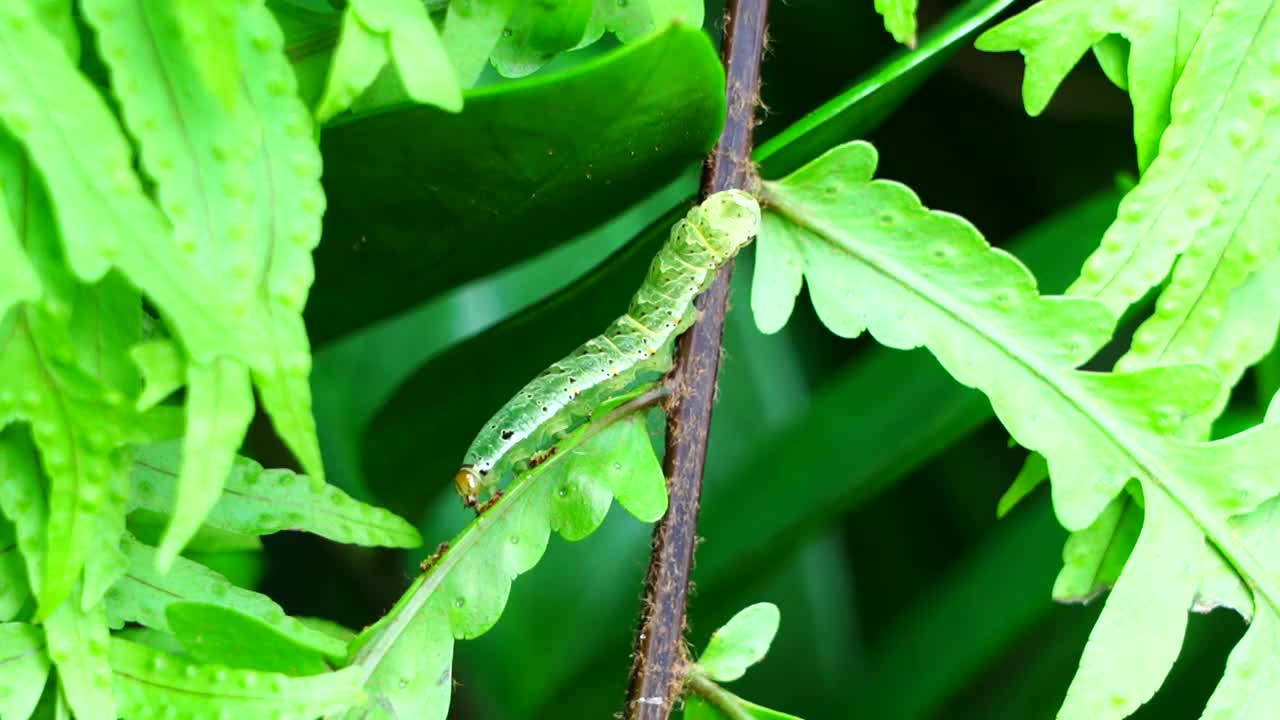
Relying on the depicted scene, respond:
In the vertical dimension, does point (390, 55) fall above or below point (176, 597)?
above

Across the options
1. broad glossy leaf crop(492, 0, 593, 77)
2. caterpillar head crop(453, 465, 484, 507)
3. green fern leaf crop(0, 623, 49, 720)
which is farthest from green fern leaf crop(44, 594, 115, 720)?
broad glossy leaf crop(492, 0, 593, 77)

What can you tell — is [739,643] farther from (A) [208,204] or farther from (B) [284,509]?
(A) [208,204]

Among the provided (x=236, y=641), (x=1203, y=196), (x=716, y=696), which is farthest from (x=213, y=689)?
(x=1203, y=196)

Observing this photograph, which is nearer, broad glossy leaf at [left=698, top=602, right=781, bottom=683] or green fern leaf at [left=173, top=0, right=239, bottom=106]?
green fern leaf at [left=173, top=0, right=239, bottom=106]

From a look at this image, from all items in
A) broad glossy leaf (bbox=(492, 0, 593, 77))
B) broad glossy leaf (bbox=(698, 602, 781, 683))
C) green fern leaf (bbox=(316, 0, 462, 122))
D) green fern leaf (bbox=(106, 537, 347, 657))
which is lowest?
broad glossy leaf (bbox=(698, 602, 781, 683))

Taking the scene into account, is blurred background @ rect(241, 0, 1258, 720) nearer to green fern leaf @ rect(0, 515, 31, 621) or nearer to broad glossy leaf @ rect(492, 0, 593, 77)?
broad glossy leaf @ rect(492, 0, 593, 77)

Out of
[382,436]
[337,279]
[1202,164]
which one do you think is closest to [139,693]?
[337,279]

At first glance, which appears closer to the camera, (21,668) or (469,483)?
(21,668)
